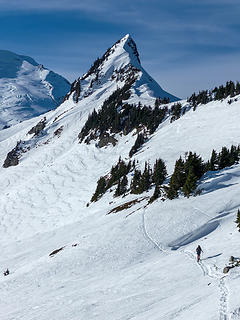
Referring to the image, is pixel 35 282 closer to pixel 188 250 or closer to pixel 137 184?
pixel 188 250

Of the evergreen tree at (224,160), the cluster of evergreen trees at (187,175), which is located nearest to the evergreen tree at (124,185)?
the cluster of evergreen trees at (187,175)

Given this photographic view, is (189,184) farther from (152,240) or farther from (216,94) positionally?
(216,94)

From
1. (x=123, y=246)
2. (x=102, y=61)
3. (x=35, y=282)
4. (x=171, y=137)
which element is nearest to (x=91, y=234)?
(x=123, y=246)

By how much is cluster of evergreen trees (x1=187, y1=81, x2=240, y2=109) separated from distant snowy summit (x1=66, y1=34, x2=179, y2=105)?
2696 cm

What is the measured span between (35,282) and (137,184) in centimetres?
2782

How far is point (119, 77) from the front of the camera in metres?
148

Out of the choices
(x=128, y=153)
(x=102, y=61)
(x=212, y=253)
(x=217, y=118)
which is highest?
(x=102, y=61)

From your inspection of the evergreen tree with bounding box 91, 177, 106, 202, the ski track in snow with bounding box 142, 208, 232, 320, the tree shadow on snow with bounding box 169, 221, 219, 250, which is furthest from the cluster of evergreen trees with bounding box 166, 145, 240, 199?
the evergreen tree with bounding box 91, 177, 106, 202

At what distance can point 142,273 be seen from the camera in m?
25.6

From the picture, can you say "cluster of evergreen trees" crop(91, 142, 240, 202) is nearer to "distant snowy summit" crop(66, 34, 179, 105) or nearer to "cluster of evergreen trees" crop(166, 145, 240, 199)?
"cluster of evergreen trees" crop(166, 145, 240, 199)

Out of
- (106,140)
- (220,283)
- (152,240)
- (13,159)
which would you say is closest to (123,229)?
(152,240)

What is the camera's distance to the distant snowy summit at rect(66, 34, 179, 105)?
130375 mm

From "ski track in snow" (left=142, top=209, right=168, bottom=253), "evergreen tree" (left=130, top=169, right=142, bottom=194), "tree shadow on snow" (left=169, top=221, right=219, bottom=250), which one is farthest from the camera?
"evergreen tree" (left=130, top=169, right=142, bottom=194)

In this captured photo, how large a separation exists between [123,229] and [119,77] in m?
120
